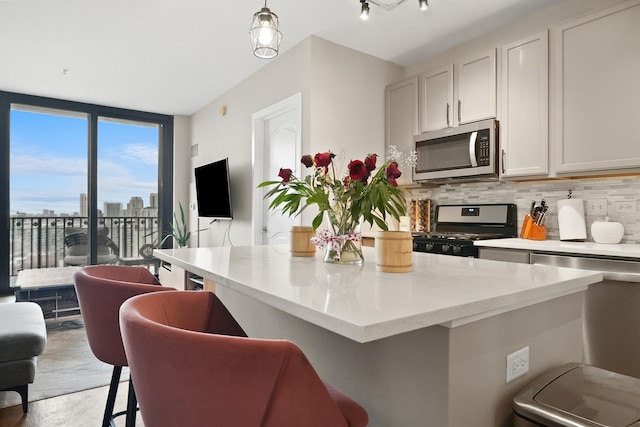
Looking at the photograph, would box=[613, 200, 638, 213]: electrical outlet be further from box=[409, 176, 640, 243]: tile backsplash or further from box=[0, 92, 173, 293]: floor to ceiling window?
box=[0, 92, 173, 293]: floor to ceiling window

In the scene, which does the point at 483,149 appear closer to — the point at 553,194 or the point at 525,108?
the point at 525,108

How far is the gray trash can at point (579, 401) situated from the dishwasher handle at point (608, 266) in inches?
51.0

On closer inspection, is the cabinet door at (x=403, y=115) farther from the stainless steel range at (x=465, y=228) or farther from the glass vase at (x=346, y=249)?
the glass vase at (x=346, y=249)

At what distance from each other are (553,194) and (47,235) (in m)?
6.16

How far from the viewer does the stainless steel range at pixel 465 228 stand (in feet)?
9.77

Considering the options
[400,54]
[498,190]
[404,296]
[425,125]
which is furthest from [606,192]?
[404,296]

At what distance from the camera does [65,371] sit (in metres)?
2.82

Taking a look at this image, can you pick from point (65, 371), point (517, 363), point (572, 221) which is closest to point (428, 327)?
point (517, 363)

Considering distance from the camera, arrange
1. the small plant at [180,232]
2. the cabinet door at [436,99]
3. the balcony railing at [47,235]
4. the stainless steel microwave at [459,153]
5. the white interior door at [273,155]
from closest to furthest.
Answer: the stainless steel microwave at [459,153] < the cabinet door at [436,99] < the white interior door at [273,155] < the balcony railing at [47,235] < the small plant at [180,232]

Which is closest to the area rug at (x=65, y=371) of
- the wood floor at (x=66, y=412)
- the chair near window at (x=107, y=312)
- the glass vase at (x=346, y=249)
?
the wood floor at (x=66, y=412)

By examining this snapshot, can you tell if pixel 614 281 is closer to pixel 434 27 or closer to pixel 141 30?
pixel 434 27

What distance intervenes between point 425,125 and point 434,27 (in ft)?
2.64

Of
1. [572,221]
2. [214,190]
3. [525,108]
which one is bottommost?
[572,221]

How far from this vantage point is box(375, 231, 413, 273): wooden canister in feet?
4.32
